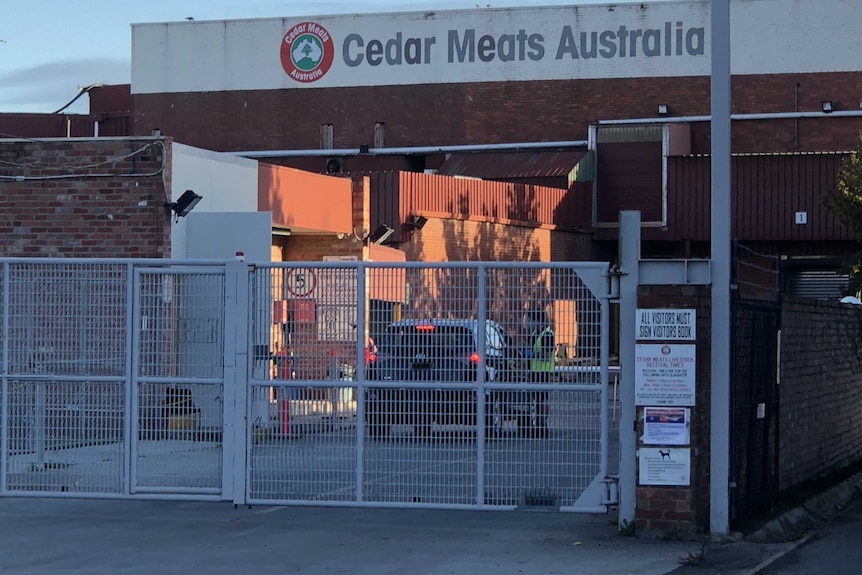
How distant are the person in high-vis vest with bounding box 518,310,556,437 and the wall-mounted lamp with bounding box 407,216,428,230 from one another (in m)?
19.2

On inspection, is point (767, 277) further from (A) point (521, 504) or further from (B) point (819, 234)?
(A) point (521, 504)

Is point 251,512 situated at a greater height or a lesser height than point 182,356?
lesser

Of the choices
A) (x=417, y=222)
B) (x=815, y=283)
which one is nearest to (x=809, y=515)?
(x=417, y=222)

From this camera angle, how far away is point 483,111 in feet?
148

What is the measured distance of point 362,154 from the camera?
45188 millimetres

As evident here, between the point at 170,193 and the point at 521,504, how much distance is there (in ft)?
30.4

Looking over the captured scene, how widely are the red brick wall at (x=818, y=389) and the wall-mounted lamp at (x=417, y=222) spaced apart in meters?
14.9

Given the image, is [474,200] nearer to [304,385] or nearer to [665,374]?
[304,385]

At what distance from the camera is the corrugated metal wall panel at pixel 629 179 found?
130 ft

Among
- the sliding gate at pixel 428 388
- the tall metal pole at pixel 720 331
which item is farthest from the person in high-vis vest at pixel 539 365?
the tall metal pole at pixel 720 331

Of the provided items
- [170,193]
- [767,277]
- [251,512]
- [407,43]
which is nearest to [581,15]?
[407,43]

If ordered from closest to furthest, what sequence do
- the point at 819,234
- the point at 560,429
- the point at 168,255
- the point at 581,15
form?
the point at 560,429, the point at 168,255, the point at 819,234, the point at 581,15

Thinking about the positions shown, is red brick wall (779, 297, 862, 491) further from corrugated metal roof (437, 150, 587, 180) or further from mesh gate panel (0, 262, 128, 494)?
corrugated metal roof (437, 150, 587, 180)

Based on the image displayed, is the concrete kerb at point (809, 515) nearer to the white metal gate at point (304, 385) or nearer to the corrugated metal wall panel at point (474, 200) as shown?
the white metal gate at point (304, 385)
